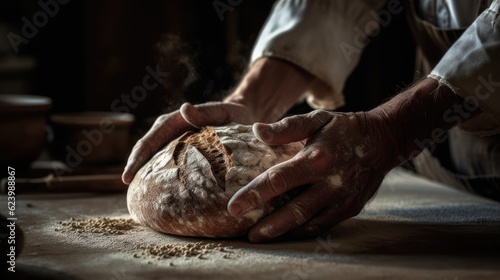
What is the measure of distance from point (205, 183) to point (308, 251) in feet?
1.06

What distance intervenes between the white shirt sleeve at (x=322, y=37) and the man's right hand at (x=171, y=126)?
0.54m

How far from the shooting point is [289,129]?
5.17 feet

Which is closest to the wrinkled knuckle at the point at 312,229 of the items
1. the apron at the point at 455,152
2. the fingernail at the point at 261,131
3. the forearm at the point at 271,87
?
the fingernail at the point at 261,131

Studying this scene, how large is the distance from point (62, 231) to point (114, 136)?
1180 mm

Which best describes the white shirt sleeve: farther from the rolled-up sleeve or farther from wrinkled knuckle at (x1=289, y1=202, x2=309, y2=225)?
wrinkled knuckle at (x1=289, y1=202, x2=309, y2=225)

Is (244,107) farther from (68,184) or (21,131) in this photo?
(21,131)

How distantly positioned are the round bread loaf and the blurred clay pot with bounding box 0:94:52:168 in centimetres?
98

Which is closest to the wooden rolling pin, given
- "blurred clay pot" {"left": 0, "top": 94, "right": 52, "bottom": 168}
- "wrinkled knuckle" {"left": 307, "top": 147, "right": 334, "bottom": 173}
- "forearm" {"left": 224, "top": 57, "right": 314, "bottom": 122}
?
"blurred clay pot" {"left": 0, "top": 94, "right": 52, "bottom": 168}

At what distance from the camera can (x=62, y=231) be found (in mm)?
1709

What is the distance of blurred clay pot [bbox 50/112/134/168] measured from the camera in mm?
2787

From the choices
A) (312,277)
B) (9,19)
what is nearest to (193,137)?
(312,277)

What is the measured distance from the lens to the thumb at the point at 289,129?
1.57 metres

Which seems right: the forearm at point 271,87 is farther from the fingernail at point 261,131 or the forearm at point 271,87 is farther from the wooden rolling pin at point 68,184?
the fingernail at point 261,131

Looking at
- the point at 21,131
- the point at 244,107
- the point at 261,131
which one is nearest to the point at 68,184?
the point at 21,131
